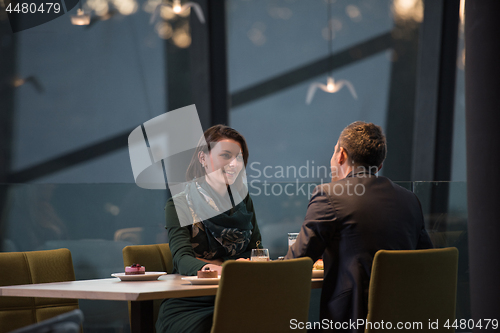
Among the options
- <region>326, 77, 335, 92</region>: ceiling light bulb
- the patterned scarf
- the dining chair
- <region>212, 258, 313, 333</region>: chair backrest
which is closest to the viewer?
the dining chair

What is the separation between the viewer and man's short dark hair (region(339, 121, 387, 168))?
191 centimetres

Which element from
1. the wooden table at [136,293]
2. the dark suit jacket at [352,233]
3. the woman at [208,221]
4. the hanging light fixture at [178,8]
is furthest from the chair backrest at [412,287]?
the hanging light fixture at [178,8]

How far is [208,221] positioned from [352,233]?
78 cm

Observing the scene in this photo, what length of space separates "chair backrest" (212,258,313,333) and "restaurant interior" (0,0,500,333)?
1.74m

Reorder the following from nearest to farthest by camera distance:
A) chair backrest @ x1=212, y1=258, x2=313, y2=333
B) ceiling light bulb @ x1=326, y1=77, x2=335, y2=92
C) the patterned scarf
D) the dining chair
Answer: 1. the dining chair
2. chair backrest @ x1=212, y1=258, x2=313, y2=333
3. the patterned scarf
4. ceiling light bulb @ x1=326, y1=77, x2=335, y2=92

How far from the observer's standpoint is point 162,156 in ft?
11.4

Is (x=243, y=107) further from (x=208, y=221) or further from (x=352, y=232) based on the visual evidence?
(x=352, y=232)

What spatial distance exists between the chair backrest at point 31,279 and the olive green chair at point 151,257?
0.28 metres


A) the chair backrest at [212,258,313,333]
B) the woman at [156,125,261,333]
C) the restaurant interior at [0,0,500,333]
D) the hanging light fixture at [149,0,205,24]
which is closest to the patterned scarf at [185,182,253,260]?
the woman at [156,125,261,333]

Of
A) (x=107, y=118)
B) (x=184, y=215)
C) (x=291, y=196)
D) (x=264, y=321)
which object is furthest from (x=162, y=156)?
(x=264, y=321)

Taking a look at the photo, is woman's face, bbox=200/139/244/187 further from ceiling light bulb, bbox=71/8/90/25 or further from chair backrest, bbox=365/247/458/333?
ceiling light bulb, bbox=71/8/90/25

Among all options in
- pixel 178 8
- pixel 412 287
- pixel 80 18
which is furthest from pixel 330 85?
pixel 412 287

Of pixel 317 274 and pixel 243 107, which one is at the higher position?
pixel 243 107

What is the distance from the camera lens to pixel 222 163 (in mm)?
2516
